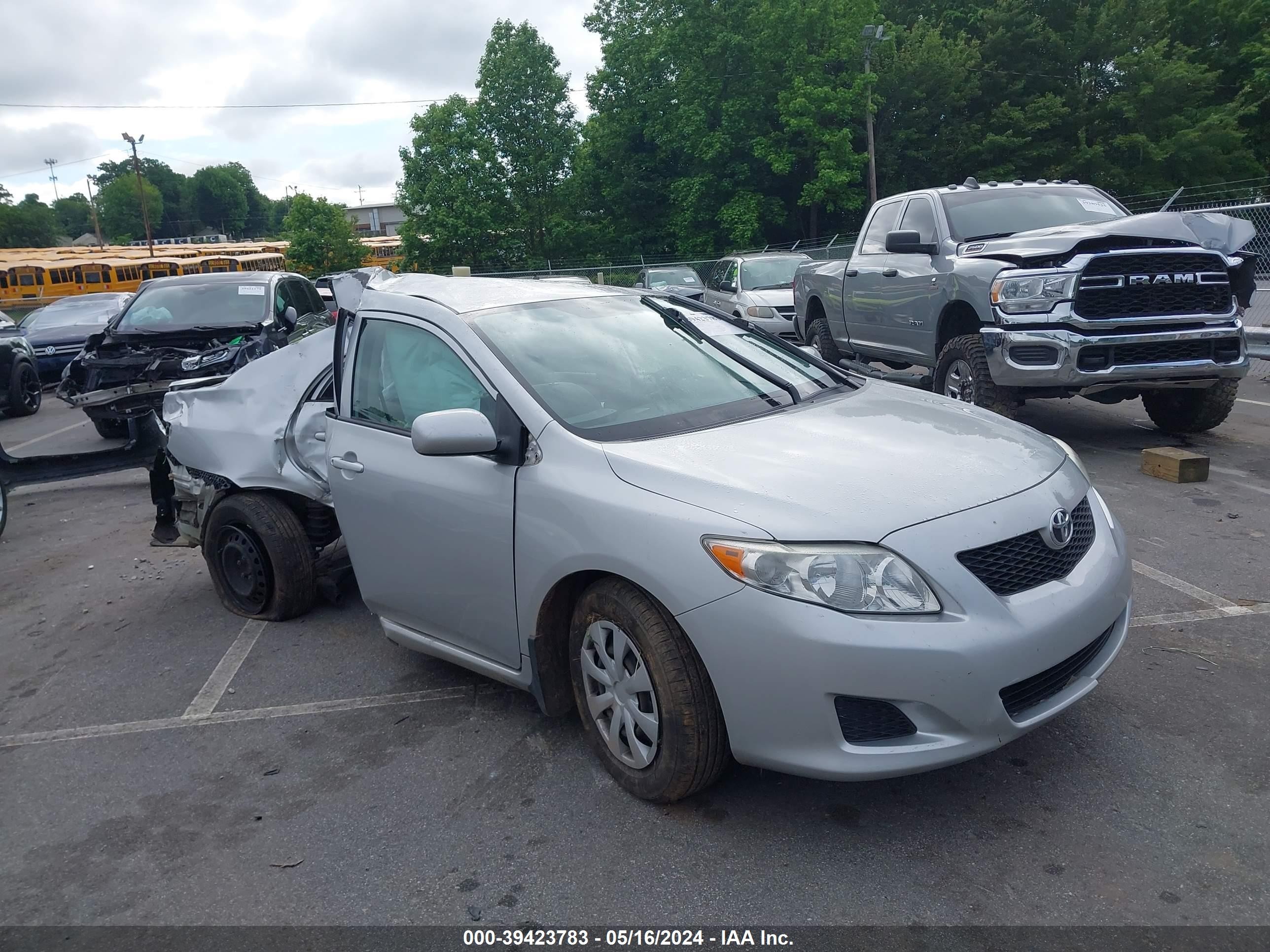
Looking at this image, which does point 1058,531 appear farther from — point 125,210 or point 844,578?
point 125,210

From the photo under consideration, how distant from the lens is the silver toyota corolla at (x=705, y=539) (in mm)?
2721

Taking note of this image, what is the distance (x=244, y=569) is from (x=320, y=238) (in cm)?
6017

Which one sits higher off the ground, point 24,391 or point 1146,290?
point 1146,290

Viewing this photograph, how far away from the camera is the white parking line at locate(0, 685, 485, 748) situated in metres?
4.29

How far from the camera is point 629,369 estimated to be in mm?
3887

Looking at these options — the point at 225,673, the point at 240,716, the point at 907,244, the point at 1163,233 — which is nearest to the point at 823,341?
the point at 907,244

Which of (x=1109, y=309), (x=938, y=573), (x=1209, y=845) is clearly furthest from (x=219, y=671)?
(x=1109, y=309)

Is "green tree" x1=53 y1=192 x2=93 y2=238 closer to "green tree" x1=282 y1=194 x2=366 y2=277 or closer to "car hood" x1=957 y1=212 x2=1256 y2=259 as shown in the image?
"green tree" x1=282 y1=194 x2=366 y2=277

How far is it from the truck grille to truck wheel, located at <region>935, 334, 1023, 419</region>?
742mm

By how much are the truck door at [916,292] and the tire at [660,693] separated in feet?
20.1

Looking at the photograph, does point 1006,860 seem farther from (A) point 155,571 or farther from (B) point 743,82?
(B) point 743,82

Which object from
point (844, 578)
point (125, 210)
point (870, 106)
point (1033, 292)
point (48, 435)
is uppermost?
point (125, 210)

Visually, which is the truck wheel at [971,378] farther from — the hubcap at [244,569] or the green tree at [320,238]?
the green tree at [320,238]

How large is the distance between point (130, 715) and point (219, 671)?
1.68ft
